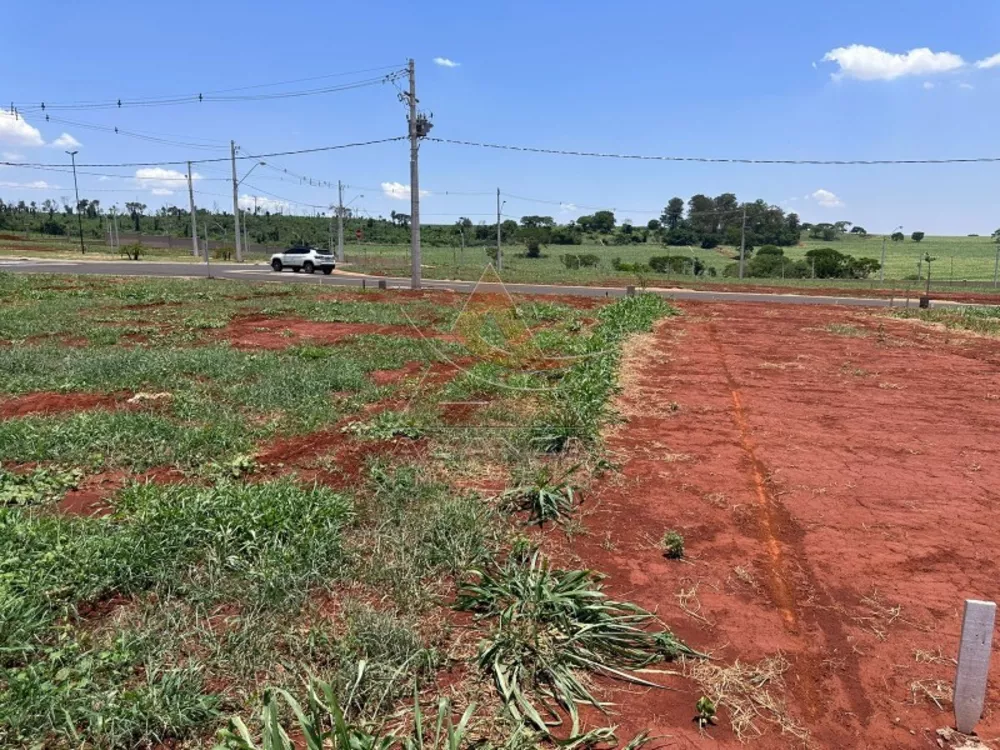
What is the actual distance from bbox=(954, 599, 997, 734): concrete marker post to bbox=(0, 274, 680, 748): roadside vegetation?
1.12m

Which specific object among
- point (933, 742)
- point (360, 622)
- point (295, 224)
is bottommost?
point (933, 742)

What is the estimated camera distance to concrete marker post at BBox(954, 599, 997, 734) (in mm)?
2490

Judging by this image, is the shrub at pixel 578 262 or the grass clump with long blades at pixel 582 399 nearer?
the grass clump with long blades at pixel 582 399

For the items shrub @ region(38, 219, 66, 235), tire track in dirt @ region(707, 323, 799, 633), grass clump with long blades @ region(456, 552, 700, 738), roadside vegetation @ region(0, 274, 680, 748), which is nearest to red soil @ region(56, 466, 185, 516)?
roadside vegetation @ region(0, 274, 680, 748)

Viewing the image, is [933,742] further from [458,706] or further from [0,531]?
[0,531]

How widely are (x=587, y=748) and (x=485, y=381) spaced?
596 centimetres

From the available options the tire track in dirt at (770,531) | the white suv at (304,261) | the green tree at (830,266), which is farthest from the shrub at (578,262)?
the tire track in dirt at (770,531)

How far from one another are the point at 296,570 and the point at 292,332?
10637 millimetres

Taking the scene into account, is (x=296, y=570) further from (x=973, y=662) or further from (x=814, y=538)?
(x=814, y=538)

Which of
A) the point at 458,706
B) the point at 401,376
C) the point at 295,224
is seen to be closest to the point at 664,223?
the point at 295,224

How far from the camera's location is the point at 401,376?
9.57m

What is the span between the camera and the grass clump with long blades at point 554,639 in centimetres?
291

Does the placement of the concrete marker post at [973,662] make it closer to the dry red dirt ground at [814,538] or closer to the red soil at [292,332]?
the dry red dirt ground at [814,538]

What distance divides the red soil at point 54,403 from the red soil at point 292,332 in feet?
13.1
